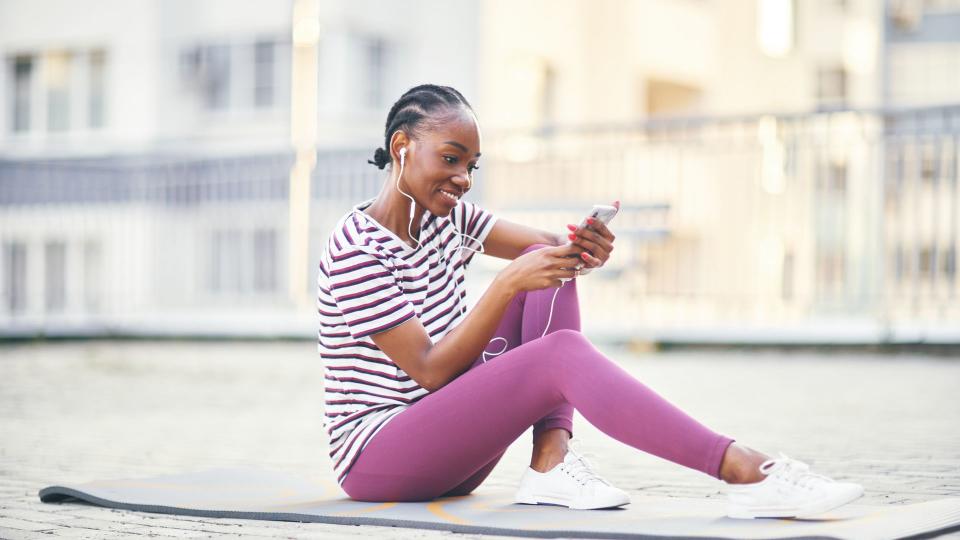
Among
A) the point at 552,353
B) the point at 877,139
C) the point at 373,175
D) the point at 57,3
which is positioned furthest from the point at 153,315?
the point at 552,353

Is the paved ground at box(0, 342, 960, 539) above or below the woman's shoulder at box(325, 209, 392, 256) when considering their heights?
below

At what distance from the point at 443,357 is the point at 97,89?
23108 millimetres

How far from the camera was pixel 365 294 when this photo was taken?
12.9ft

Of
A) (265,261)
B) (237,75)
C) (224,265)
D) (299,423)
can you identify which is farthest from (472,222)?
(237,75)

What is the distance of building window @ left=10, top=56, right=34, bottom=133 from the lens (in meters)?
26.4

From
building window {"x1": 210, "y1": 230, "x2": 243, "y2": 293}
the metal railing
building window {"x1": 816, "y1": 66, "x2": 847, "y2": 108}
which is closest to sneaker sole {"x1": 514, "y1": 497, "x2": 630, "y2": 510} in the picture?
the metal railing

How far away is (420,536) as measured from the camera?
12.1 feet

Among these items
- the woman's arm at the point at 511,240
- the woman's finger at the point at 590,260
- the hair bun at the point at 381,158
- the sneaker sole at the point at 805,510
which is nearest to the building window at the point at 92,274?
the woman's arm at the point at 511,240

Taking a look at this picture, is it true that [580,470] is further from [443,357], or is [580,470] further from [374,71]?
[374,71]

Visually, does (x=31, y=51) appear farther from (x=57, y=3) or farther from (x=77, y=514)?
(x=77, y=514)

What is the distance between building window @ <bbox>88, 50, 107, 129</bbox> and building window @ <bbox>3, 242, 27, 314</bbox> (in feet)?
12.6

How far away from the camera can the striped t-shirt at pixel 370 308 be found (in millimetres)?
3932

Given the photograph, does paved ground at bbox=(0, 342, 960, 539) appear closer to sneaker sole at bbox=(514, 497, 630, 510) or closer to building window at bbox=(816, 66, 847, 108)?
sneaker sole at bbox=(514, 497, 630, 510)

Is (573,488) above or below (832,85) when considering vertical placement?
below
